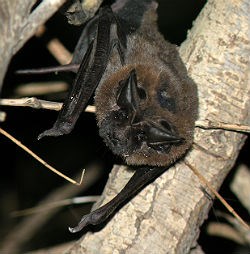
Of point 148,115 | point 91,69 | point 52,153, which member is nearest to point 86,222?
point 148,115

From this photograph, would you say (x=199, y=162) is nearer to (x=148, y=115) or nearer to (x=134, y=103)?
(x=148, y=115)

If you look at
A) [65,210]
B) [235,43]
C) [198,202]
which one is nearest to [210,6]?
[235,43]

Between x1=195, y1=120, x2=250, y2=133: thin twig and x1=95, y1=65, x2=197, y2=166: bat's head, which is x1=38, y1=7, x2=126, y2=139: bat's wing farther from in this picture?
x1=195, y1=120, x2=250, y2=133: thin twig

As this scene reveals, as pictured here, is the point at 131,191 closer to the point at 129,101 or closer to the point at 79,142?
the point at 129,101

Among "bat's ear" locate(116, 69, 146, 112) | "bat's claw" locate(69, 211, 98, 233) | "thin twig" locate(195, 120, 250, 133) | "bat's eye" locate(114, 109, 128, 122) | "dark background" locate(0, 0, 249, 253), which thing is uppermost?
"bat's ear" locate(116, 69, 146, 112)

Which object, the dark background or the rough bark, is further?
the dark background

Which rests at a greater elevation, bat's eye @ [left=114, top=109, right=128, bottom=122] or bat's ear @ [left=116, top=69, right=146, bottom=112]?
bat's ear @ [left=116, top=69, right=146, bottom=112]

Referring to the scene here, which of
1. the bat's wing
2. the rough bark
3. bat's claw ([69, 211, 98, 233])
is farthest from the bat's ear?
bat's claw ([69, 211, 98, 233])

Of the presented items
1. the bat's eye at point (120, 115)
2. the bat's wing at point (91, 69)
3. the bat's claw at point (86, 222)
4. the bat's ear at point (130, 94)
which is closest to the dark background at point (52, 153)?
the bat's wing at point (91, 69)
